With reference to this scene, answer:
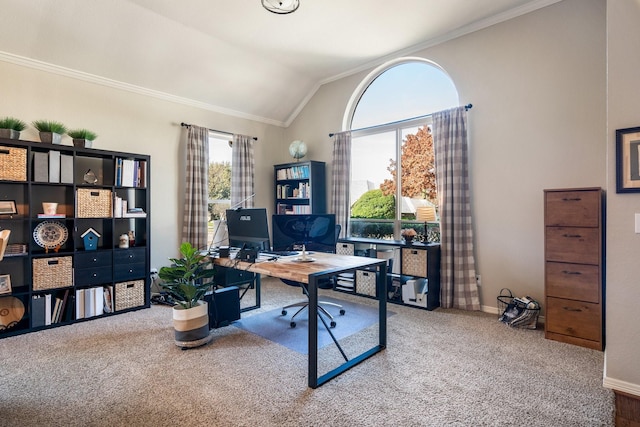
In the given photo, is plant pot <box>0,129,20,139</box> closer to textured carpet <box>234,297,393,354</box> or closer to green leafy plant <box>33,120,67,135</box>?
green leafy plant <box>33,120,67,135</box>

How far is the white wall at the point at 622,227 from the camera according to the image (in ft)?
6.53

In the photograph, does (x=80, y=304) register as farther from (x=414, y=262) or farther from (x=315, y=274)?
(x=414, y=262)

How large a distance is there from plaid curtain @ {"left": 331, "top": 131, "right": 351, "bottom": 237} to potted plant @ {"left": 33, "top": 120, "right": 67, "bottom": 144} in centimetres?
329

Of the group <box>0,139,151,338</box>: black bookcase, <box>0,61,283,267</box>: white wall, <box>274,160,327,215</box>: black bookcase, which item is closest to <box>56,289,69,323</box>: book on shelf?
<box>0,139,151,338</box>: black bookcase

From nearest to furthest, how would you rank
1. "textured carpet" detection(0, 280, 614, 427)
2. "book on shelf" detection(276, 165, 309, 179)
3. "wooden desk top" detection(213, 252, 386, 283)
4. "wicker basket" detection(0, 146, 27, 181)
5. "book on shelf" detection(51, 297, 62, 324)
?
"textured carpet" detection(0, 280, 614, 427) → "wooden desk top" detection(213, 252, 386, 283) → "wicker basket" detection(0, 146, 27, 181) → "book on shelf" detection(51, 297, 62, 324) → "book on shelf" detection(276, 165, 309, 179)

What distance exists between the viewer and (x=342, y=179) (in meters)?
4.91

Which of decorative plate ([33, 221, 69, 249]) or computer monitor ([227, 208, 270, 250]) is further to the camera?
decorative plate ([33, 221, 69, 249])

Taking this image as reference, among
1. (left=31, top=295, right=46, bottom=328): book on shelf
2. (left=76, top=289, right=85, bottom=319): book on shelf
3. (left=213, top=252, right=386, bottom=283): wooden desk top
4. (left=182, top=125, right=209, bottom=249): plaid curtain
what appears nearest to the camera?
(left=213, top=252, right=386, bottom=283): wooden desk top

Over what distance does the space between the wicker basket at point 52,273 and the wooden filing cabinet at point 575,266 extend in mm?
4542

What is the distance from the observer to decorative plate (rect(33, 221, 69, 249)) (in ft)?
10.8

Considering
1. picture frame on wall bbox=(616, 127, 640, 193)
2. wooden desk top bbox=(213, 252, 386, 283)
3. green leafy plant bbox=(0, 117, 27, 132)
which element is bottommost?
wooden desk top bbox=(213, 252, 386, 283)

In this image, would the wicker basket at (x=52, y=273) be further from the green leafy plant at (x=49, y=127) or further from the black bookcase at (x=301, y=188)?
the black bookcase at (x=301, y=188)

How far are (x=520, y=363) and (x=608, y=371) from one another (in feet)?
1.66

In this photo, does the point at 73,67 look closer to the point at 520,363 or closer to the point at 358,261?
the point at 358,261
